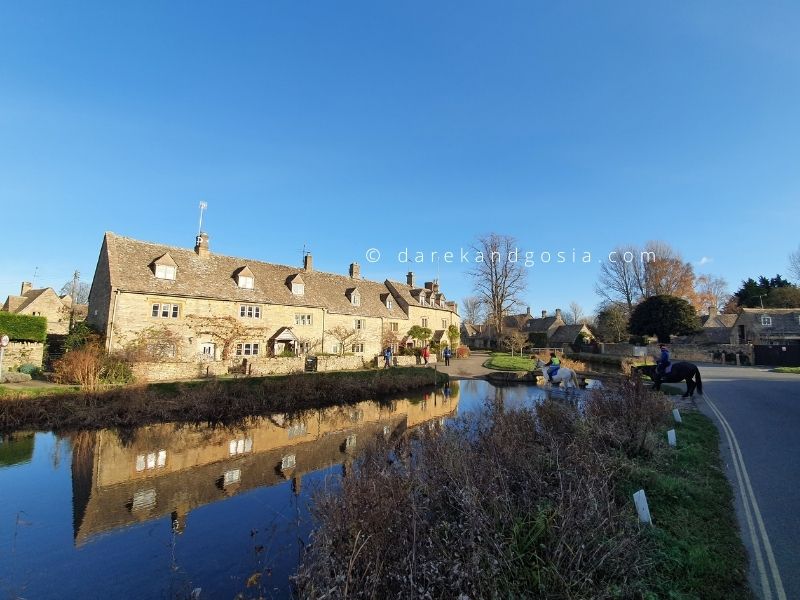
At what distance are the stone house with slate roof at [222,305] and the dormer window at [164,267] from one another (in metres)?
0.06

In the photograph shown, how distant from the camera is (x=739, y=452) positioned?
355 inches

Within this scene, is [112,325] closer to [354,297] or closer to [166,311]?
[166,311]

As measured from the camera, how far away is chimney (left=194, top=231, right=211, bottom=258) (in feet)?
104

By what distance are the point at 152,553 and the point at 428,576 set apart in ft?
17.5

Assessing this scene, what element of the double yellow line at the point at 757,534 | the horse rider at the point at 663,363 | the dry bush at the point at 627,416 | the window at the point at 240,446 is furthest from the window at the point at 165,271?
the double yellow line at the point at 757,534

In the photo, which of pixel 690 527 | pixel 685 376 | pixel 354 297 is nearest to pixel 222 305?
pixel 354 297

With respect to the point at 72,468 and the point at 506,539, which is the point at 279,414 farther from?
the point at 506,539

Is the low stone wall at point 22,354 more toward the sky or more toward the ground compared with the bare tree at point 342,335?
more toward the ground

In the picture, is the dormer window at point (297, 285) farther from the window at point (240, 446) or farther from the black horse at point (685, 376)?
the black horse at point (685, 376)

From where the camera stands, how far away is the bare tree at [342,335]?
1462 inches

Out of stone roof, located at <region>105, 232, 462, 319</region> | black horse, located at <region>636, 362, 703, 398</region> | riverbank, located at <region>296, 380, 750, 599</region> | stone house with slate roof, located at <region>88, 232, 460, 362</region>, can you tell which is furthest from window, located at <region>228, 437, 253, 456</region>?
stone roof, located at <region>105, 232, 462, 319</region>

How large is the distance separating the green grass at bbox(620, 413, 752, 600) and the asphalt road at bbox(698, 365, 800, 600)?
18cm

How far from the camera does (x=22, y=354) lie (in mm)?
21984

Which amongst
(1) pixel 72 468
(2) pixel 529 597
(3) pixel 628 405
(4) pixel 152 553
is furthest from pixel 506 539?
(1) pixel 72 468
